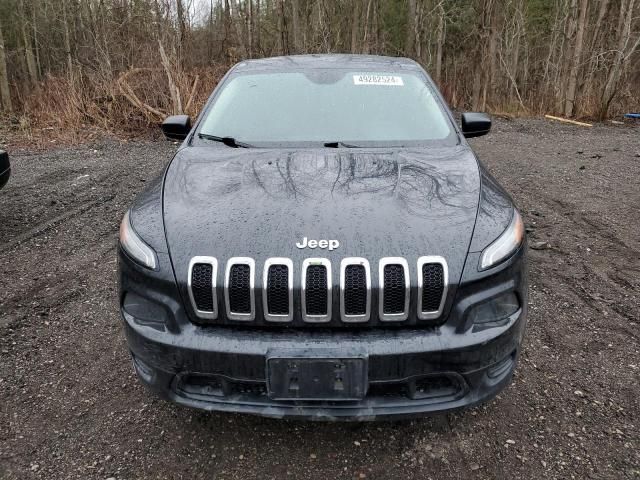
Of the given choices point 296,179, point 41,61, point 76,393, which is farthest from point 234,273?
point 41,61

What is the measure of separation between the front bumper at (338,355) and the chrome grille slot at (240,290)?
88 mm

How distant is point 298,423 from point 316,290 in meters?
0.85

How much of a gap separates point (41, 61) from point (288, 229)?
3093 cm

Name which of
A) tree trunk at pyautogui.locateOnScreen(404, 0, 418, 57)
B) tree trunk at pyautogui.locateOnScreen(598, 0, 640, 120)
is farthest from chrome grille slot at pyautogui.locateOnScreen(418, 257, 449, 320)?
tree trunk at pyautogui.locateOnScreen(404, 0, 418, 57)

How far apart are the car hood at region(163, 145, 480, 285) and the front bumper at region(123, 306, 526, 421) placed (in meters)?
0.26

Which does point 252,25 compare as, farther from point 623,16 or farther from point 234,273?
point 234,273

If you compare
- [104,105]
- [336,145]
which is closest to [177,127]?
[336,145]

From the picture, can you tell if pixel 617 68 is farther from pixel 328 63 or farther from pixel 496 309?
pixel 496 309

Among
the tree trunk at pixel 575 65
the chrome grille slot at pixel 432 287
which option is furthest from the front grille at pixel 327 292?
the tree trunk at pixel 575 65

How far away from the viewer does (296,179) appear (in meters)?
2.42

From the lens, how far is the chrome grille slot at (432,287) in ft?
6.16

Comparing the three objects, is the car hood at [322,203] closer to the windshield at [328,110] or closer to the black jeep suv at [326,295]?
the black jeep suv at [326,295]

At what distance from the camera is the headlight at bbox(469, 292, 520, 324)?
1.94 meters

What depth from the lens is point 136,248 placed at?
210 centimetres
